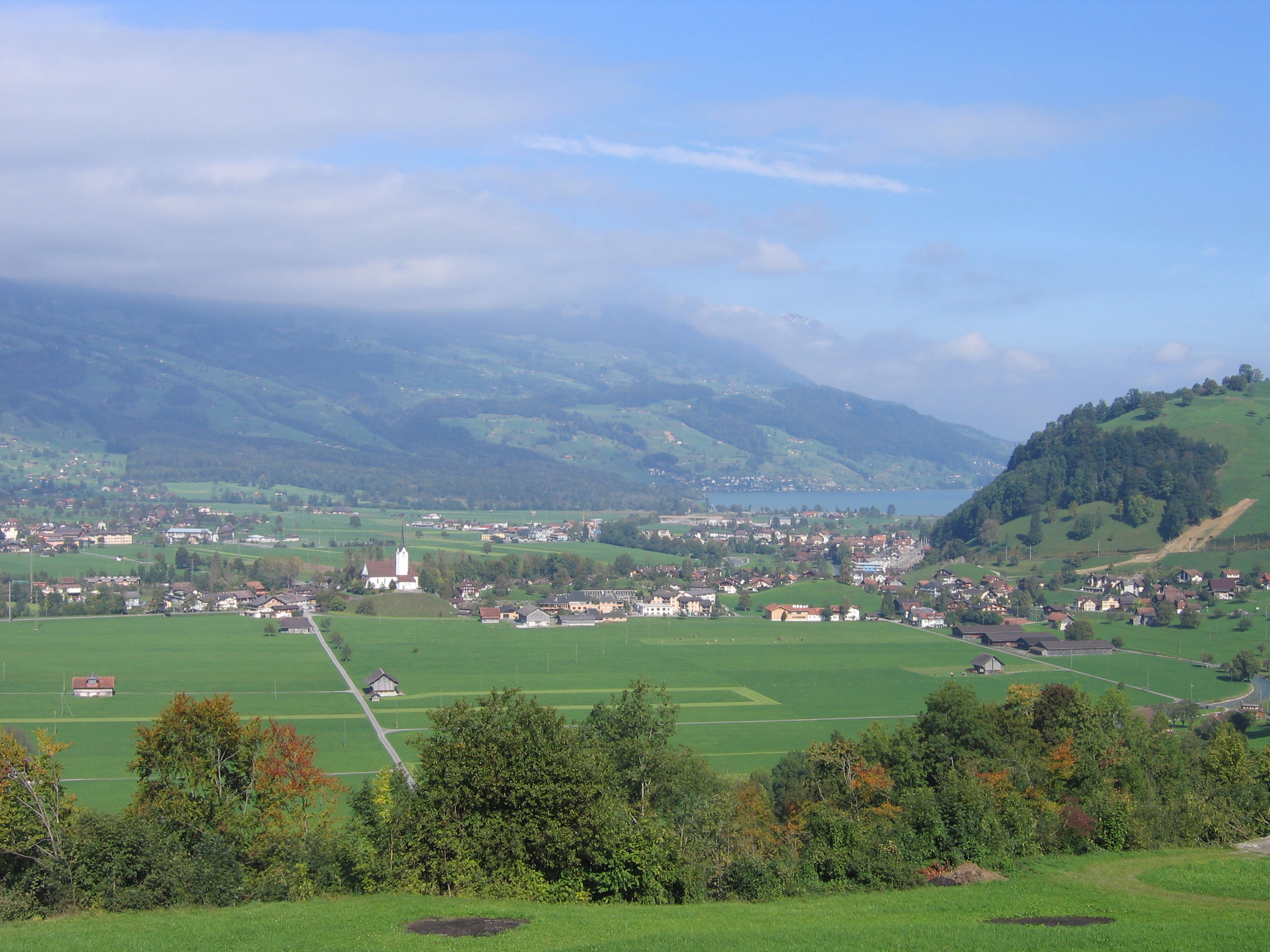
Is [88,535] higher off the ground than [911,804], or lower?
higher

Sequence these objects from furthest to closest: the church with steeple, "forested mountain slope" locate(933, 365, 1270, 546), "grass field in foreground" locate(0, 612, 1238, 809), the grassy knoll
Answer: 1. "forested mountain slope" locate(933, 365, 1270, 546)
2. the church with steeple
3. the grassy knoll
4. "grass field in foreground" locate(0, 612, 1238, 809)

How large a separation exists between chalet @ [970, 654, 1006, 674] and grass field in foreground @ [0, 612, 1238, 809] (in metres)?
0.67

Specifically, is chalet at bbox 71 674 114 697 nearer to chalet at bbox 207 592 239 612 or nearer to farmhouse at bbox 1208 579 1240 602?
chalet at bbox 207 592 239 612

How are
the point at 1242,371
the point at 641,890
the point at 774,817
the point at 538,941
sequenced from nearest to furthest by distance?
the point at 538,941 < the point at 641,890 < the point at 774,817 < the point at 1242,371

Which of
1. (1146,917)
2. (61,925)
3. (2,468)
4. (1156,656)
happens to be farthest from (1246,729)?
(2,468)

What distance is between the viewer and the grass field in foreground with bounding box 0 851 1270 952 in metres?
11.9

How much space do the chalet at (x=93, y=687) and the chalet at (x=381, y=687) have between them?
925 centimetres

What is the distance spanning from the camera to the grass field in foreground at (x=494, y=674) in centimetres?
3578

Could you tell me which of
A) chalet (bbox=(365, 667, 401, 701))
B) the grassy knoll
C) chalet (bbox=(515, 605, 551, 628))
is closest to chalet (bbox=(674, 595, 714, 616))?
chalet (bbox=(515, 605, 551, 628))

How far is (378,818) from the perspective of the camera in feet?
55.6

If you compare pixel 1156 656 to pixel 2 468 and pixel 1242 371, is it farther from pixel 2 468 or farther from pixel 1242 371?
pixel 2 468

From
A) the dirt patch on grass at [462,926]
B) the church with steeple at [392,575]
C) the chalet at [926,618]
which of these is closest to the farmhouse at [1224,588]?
the chalet at [926,618]

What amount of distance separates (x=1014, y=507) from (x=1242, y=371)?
129 ft

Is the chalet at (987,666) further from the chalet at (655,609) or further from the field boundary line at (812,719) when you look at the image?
the chalet at (655,609)
